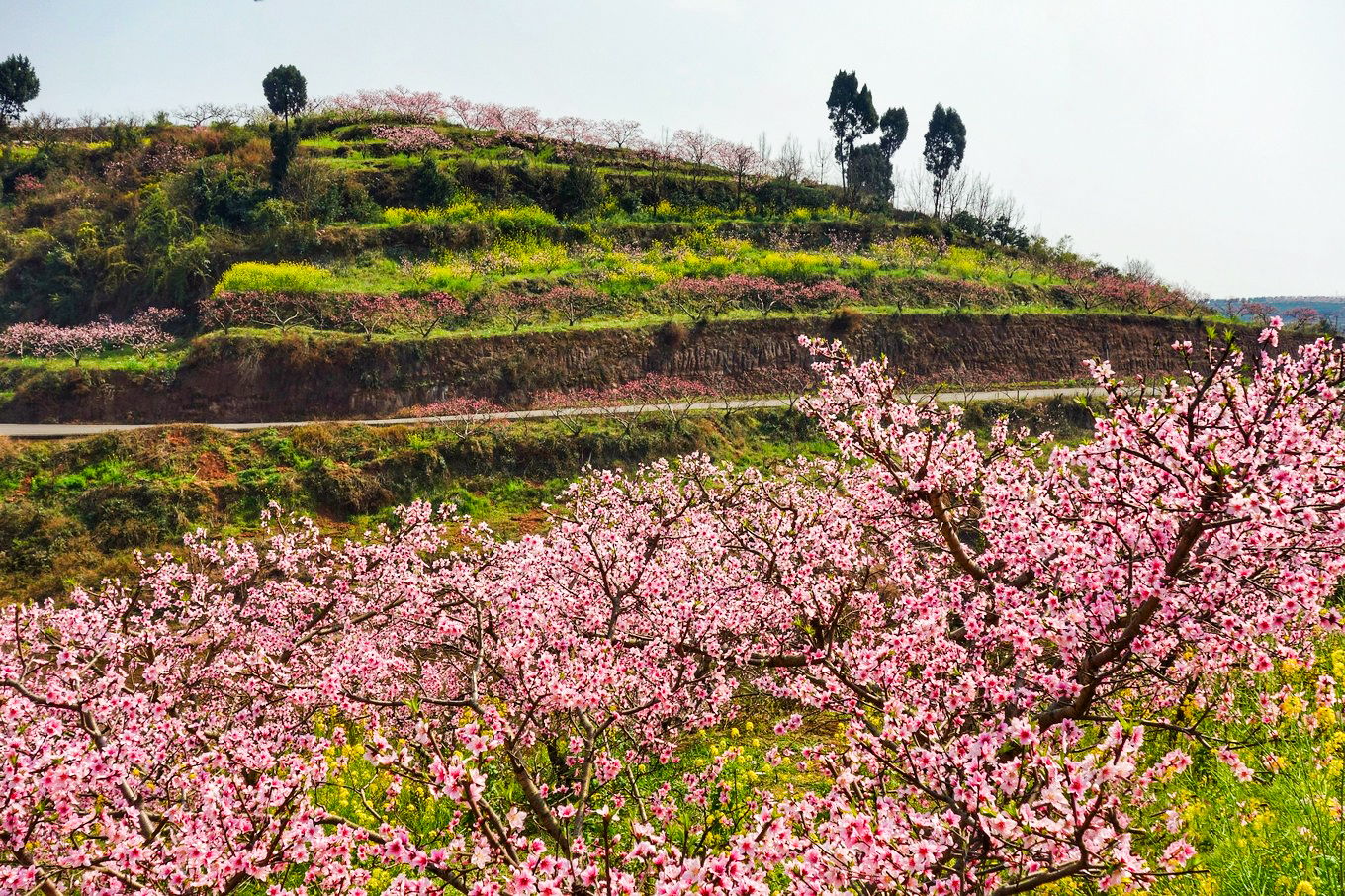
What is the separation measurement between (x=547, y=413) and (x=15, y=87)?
Answer: 61779mm

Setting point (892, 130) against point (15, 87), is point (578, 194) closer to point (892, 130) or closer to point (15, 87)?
point (892, 130)

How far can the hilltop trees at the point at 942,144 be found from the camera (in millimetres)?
60062

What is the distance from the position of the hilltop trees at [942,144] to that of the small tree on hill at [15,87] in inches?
2919

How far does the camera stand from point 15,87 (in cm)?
5559

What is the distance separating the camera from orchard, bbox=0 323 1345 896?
156 inches

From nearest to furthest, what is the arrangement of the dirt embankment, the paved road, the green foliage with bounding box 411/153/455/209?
the paved road → the dirt embankment → the green foliage with bounding box 411/153/455/209

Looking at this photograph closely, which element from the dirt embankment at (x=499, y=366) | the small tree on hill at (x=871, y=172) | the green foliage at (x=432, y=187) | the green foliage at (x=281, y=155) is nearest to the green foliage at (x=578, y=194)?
the green foliage at (x=432, y=187)

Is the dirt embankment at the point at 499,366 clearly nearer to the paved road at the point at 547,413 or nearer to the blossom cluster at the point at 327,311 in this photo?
the paved road at the point at 547,413

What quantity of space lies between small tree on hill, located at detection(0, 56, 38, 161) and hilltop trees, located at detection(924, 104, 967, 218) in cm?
7415

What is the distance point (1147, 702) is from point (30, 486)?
26985 mm

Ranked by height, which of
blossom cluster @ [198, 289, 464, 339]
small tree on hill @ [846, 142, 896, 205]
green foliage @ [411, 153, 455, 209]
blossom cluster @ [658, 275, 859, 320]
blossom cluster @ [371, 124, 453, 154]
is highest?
small tree on hill @ [846, 142, 896, 205]

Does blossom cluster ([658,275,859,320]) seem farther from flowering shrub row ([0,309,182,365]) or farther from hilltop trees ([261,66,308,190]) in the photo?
hilltop trees ([261,66,308,190])

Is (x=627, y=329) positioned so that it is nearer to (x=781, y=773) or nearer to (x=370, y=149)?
(x=781, y=773)

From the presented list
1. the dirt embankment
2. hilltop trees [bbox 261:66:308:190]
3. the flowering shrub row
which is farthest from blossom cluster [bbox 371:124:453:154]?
the dirt embankment
